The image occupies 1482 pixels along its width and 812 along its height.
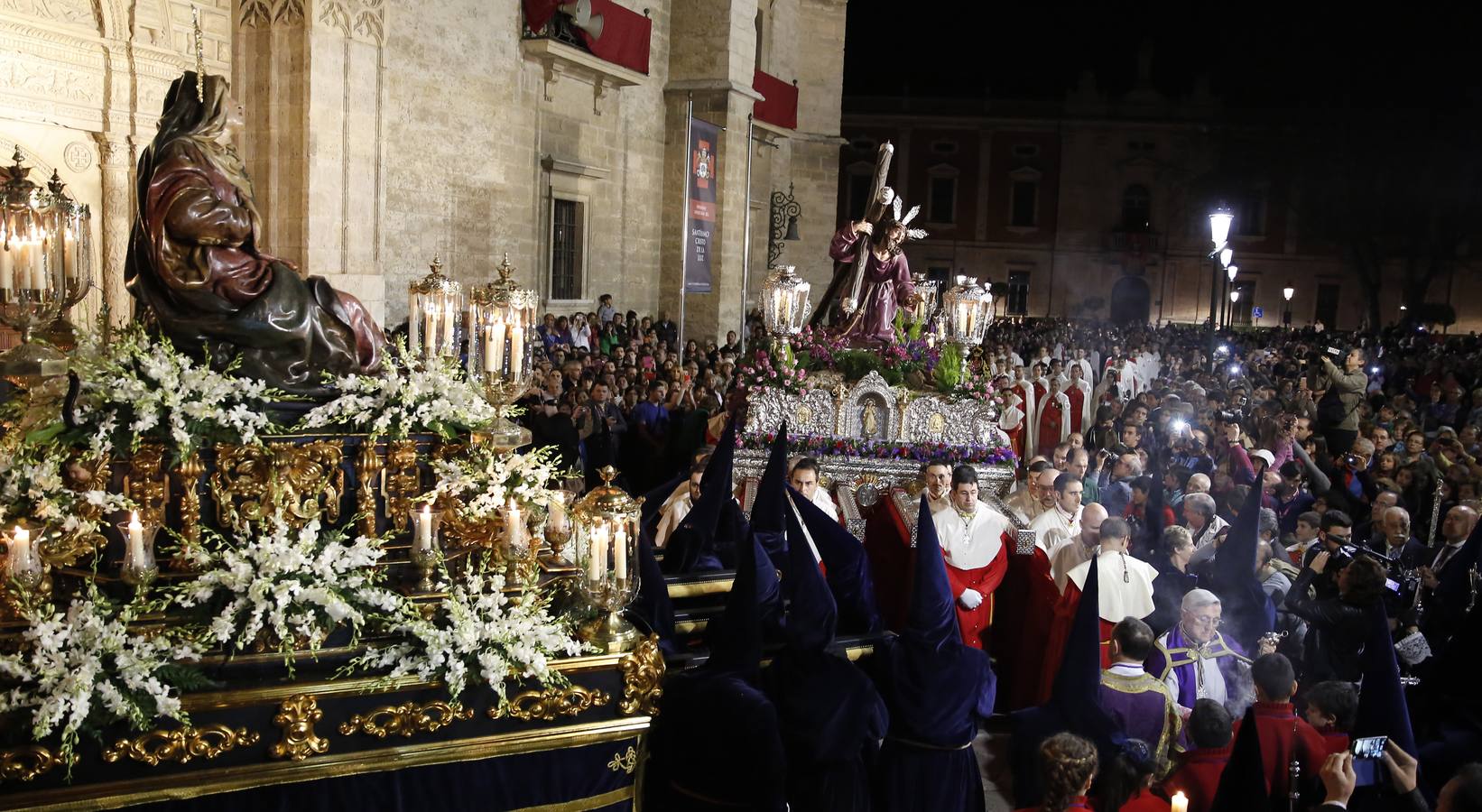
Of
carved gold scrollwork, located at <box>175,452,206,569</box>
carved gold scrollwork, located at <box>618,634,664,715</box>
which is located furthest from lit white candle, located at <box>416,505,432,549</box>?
carved gold scrollwork, located at <box>618,634,664,715</box>

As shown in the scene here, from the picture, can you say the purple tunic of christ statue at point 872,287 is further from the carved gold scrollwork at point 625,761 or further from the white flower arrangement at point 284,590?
the white flower arrangement at point 284,590

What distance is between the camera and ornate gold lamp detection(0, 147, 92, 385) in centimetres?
459

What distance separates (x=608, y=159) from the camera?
20.9 m

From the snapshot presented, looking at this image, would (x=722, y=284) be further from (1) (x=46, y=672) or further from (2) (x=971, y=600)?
(1) (x=46, y=672)

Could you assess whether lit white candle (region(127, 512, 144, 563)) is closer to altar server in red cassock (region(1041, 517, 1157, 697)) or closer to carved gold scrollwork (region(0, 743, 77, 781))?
carved gold scrollwork (region(0, 743, 77, 781))

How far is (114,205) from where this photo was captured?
10.9m

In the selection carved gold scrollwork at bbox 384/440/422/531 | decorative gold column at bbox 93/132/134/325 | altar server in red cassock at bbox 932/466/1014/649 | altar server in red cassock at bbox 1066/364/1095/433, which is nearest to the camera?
carved gold scrollwork at bbox 384/440/422/531

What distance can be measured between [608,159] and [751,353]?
1090 centimetres

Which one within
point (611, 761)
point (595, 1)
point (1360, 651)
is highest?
point (595, 1)

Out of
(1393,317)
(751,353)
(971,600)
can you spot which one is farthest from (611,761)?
(1393,317)

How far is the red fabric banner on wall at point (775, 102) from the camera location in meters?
25.9

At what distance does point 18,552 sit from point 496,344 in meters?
1.96

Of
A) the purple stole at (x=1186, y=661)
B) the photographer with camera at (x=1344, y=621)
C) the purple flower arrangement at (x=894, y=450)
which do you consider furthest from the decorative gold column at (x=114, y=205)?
the photographer with camera at (x=1344, y=621)

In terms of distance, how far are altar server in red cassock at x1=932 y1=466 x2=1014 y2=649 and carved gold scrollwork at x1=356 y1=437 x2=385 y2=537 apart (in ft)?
12.8
